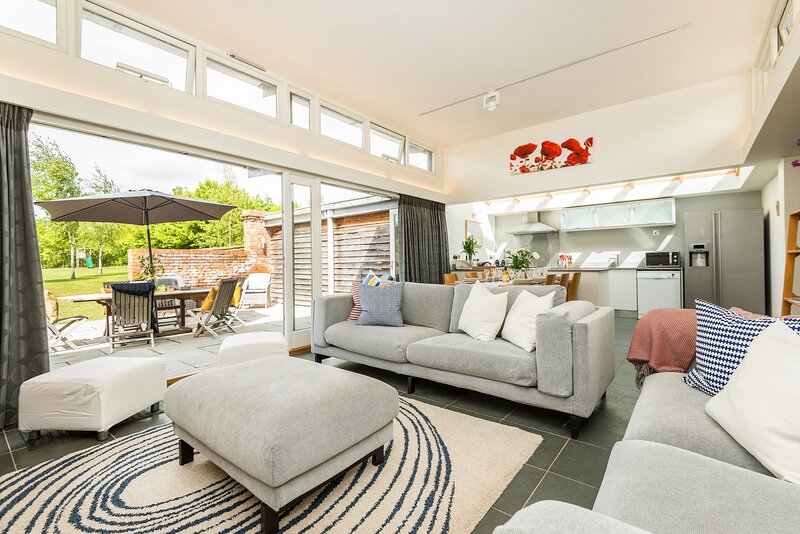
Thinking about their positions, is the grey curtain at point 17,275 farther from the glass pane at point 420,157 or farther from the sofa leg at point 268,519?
the glass pane at point 420,157

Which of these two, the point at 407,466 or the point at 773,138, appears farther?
the point at 773,138

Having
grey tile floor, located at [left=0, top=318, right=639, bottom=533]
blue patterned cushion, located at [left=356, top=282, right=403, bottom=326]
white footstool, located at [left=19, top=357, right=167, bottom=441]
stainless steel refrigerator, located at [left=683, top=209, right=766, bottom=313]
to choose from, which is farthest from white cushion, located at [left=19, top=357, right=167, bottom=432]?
stainless steel refrigerator, located at [left=683, top=209, right=766, bottom=313]

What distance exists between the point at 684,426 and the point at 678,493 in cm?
48

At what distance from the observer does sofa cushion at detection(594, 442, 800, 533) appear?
2.66 ft

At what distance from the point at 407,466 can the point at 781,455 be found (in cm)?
146

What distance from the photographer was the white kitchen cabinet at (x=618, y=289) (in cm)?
658

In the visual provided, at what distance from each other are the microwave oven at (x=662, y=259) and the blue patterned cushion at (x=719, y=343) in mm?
5551

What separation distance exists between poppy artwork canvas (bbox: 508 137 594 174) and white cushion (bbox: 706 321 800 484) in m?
4.72

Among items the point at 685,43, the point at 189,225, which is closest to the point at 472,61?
the point at 685,43

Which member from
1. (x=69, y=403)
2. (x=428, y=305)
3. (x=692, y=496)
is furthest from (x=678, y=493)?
(x=69, y=403)

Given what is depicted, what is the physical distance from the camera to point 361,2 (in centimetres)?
302

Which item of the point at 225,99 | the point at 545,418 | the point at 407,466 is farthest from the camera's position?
the point at 225,99

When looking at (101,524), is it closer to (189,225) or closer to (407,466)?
(407,466)

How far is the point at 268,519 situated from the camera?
141cm
